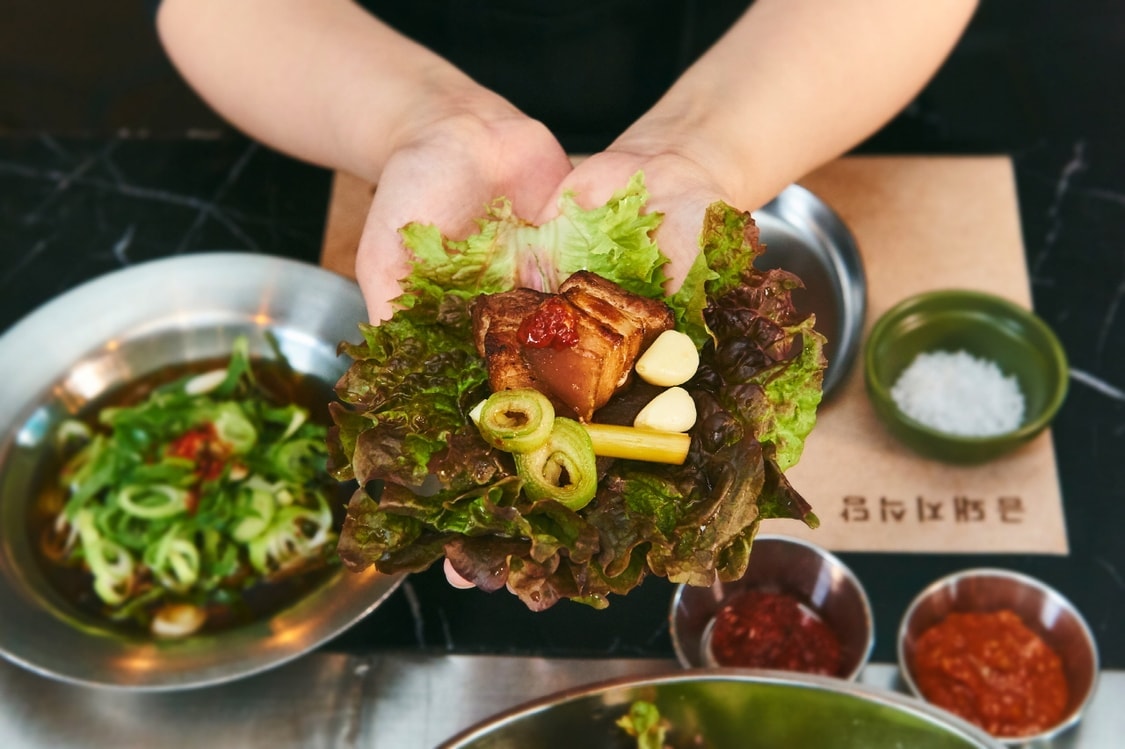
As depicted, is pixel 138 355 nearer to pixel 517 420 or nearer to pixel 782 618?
pixel 517 420

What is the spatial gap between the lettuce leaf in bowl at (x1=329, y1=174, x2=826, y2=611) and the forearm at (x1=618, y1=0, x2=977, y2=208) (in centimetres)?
33

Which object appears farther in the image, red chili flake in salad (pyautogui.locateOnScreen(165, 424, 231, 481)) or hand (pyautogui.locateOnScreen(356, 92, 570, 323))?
red chili flake in salad (pyautogui.locateOnScreen(165, 424, 231, 481))

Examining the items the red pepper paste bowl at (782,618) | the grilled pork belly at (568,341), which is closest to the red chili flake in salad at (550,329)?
the grilled pork belly at (568,341)

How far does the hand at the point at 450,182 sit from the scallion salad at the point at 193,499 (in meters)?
0.59

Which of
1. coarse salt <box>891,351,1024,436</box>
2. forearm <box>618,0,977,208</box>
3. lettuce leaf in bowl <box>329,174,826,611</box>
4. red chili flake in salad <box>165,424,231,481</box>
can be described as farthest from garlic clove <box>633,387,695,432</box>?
red chili flake in salad <box>165,424,231,481</box>

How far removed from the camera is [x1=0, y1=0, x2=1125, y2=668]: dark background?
6.37 feet

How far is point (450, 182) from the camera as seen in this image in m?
1.71

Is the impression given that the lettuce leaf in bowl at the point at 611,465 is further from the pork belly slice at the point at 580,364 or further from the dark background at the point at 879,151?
the dark background at the point at 879,151

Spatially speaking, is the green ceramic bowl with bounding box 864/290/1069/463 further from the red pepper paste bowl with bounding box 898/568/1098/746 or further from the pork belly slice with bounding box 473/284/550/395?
the pork belly slice with bounding box 473/284/550/395

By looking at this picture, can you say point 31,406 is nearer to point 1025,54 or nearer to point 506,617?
point 506,617

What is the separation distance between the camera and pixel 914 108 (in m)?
2.70

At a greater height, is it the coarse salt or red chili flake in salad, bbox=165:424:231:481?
the coarse salt

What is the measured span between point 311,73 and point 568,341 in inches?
42.3

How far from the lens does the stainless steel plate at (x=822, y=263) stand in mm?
1648
